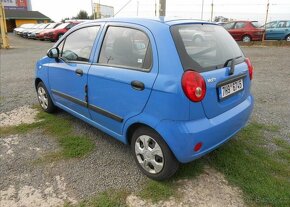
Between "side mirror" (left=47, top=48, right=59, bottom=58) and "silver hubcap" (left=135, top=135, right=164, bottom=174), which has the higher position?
"side mirror" (left=47, top=48, right=59, bottom=58)

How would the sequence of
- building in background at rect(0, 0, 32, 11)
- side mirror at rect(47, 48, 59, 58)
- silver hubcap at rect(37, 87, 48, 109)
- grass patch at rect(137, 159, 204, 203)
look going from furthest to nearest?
building in background at rect(0, 0, 32, 11), silver hubcap at rect(37, 87, 48, 109), side mirror at rect(47, 48, 59, 58), grass patch at rect(137, 159, 204, 203)

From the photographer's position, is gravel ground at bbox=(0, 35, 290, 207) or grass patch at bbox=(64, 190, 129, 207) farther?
gravel ground at bbox=(0, 35, 290, 207)

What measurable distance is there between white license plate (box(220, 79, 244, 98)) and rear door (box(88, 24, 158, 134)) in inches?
27.5

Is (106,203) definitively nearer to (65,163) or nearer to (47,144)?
(65,163)

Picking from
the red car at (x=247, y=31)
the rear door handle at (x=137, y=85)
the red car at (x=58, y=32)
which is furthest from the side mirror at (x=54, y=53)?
the red car at (x=58, y=32)

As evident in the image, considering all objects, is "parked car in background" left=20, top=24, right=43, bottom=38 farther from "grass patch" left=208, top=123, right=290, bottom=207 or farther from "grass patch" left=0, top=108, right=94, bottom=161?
"grass patch" left=208, top=123, right=290, bottom=207

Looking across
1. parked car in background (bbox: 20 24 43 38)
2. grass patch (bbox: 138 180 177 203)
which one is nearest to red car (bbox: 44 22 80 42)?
parked car in background (bbox: 20 24 43 38)

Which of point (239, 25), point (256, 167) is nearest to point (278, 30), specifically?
point (239, 25)

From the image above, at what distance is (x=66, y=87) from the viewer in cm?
385

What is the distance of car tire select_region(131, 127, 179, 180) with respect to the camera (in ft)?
8.71

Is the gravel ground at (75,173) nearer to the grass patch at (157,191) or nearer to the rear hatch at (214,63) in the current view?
the grass patch at (157,191)

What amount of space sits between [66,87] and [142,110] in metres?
1.61

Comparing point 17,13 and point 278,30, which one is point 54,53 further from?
point 17,13

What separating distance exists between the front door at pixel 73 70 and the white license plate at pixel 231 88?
5.25 feet
